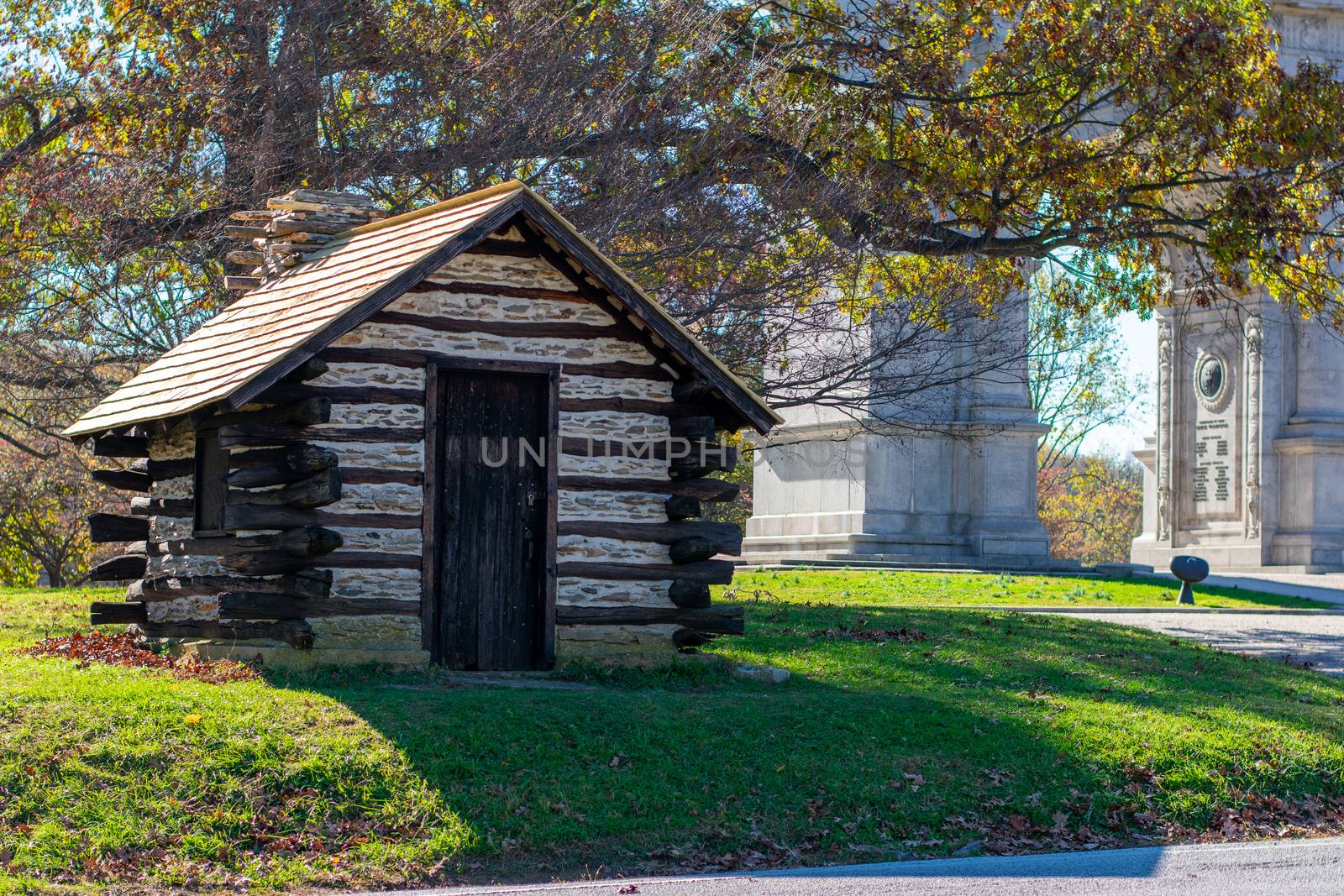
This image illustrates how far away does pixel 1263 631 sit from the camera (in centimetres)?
1995

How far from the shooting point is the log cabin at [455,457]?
1197 cm

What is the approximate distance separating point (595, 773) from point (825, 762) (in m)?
1.63

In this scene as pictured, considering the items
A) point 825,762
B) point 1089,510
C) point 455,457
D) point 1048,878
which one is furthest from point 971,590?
point 1089,510

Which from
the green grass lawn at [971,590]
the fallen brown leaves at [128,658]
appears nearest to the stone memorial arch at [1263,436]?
the green grass lawn at [971,590]

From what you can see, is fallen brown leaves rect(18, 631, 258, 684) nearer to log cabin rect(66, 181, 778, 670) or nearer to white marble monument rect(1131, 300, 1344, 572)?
log cabin rect(66, 181, 778, 670)

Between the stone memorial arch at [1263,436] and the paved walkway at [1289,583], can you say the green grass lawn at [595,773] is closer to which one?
the paved walkway at [1289,583]

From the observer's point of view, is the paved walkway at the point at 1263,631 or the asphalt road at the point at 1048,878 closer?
the asphalt road at the point at 1048,878

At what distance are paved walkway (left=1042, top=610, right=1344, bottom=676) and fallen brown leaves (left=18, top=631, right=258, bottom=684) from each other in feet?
36.0

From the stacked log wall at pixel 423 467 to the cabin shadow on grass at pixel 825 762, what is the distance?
68cm

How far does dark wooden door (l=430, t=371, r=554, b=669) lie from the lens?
41.4ft

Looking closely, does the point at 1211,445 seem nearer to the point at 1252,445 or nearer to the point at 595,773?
the point at 1252,445

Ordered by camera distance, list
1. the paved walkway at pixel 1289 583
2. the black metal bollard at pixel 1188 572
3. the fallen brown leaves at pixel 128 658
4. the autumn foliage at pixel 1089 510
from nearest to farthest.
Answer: the fallen brown leaves at pixel 128 658 < the black metal bollard at pixel 1188 572 < the paved walkway at pixel 1289 583 < the autumn foliage at pixel 1089 510

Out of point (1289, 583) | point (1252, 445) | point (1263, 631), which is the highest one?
point (1252, 445)

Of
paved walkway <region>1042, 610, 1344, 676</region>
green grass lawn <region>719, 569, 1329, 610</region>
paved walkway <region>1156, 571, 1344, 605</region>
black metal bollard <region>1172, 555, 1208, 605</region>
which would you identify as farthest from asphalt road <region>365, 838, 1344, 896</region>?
paved walkway <region>1156, 571, 1344, 605</region>
